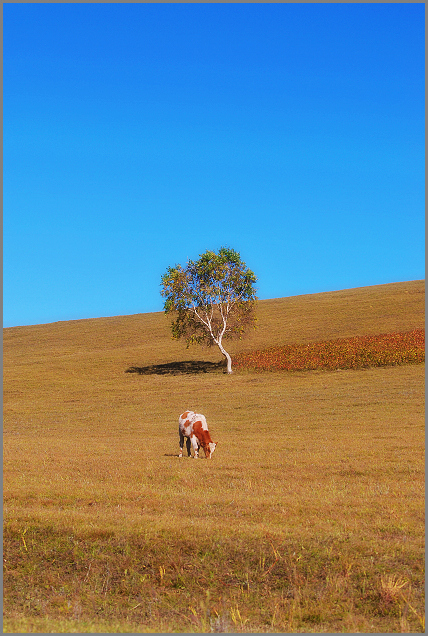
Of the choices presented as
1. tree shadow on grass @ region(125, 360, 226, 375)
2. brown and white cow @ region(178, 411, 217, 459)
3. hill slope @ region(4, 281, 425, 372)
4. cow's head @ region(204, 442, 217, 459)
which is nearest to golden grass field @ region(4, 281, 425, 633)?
cow's head @ region(204, 442, 217, 459)

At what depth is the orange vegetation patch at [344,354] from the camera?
173 ft

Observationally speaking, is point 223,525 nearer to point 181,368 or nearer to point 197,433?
point 197,433

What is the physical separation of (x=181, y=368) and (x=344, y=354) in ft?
64.9

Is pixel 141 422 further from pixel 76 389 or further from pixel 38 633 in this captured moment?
pixel 38 633

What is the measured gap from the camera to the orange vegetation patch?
173ft

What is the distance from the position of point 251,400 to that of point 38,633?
33.9m

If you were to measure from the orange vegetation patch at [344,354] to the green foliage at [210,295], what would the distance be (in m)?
5.11

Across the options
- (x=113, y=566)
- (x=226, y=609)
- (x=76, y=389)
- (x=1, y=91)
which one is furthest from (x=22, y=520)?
(x=76, y=389)

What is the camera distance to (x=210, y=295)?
6172 cm

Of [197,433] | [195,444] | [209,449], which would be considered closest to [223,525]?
[209,449]

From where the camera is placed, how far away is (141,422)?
34562mm

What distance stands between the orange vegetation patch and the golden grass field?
62.3ft

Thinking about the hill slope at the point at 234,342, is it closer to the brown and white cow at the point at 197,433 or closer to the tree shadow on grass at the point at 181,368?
the tree shadow on grass at the point at 181,368

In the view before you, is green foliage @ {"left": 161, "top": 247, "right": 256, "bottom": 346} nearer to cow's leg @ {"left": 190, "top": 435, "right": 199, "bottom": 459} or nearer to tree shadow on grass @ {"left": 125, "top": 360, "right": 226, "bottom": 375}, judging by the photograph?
tree shadow on grass @ {"left": 125, "top": 360, "right": 226, "bottom": 375}
